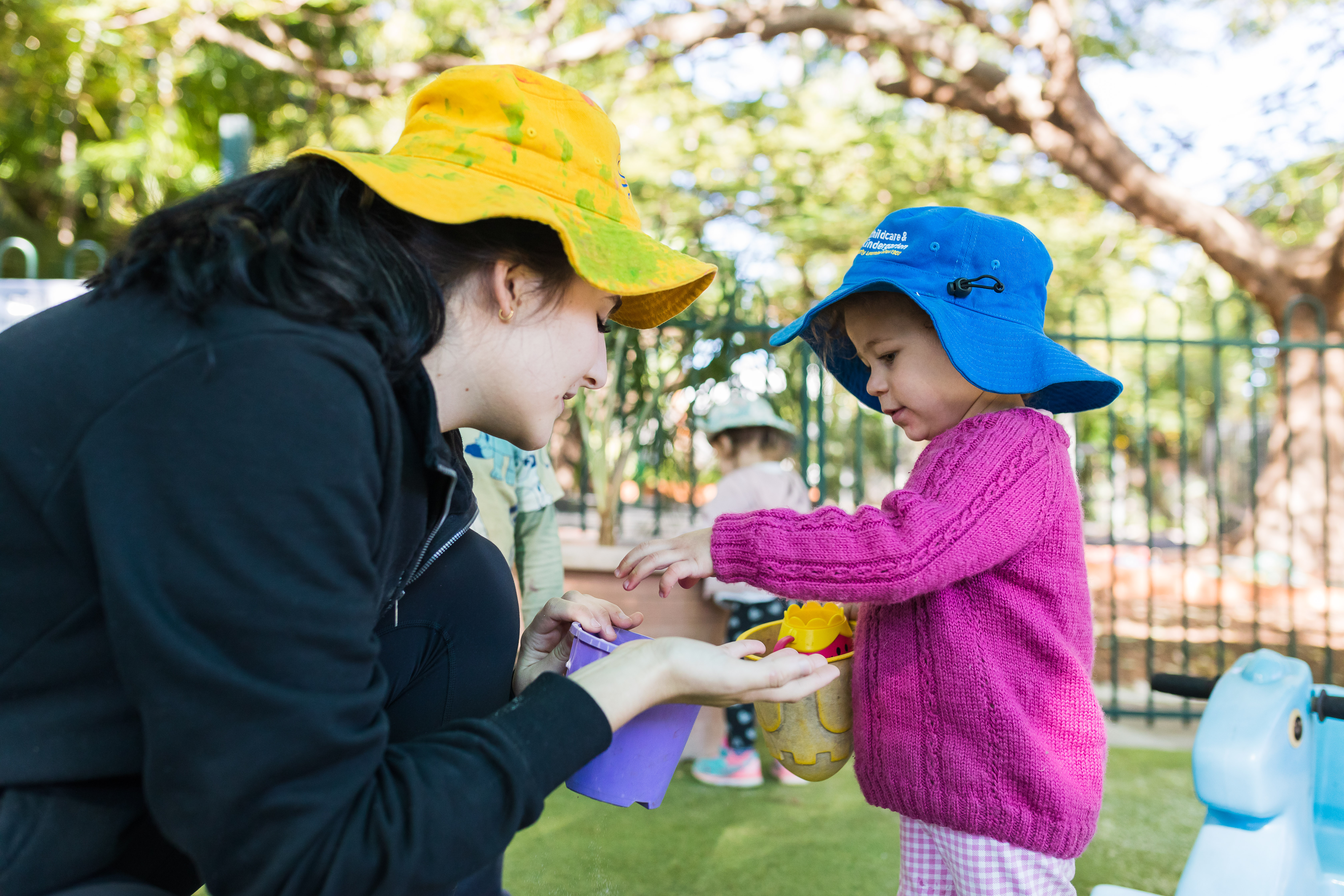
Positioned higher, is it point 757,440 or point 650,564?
point 650,564

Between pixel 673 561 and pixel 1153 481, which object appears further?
pixel 1153 481

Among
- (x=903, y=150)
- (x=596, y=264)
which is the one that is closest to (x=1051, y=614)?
(x=596, y=264)

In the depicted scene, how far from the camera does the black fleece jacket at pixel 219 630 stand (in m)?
0.81

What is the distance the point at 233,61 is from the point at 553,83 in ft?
39.2

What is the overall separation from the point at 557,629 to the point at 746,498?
8.38 ft

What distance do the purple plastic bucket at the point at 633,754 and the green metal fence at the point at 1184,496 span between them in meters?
2.14

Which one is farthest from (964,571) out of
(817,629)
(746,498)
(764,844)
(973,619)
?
(746,498)

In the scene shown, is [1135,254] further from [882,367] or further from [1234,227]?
[882,367]

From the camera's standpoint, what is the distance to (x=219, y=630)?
0.81m

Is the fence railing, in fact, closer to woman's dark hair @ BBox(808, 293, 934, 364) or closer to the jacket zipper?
woman's dark hair @ BBox(808, 293, 934, 364)

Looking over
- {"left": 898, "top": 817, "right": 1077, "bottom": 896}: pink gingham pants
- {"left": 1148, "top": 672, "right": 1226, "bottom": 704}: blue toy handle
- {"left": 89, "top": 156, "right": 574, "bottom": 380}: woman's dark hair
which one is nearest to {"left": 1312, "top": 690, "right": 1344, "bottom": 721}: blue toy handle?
{"left": 1148, "top": 672, "right": 1226, "bottom": 704}: blue toy handle

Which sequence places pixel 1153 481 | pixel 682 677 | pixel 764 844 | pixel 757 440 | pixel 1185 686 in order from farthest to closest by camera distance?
pixel 1153 481
pixel 757 440
pixel 764 844
pixel 1185 686
pixel 682 677

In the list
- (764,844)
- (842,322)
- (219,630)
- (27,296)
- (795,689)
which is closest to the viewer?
(219,630)

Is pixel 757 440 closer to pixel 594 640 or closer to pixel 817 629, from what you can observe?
pixel 817 629
